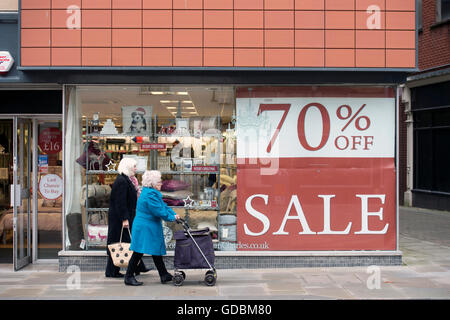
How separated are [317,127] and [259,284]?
9.85ft

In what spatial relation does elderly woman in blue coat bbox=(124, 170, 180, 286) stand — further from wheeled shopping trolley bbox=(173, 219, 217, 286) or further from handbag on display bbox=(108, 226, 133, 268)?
handbag on display bbox=(108, 226, 133, 268)

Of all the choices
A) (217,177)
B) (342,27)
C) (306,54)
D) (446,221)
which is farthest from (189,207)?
(446,221)

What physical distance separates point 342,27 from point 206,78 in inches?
97.9

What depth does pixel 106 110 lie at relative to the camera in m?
9.14

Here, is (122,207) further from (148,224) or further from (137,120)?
(137,120)

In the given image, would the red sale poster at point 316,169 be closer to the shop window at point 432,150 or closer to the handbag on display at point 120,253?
the handbag on display at point 120,253

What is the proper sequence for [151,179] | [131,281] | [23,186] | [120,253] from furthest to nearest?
[23,186] → [120,253] → [131,281] → [151,179]

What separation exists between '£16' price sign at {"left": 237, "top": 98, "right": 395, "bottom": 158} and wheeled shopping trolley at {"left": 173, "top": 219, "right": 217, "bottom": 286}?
6.54 ft

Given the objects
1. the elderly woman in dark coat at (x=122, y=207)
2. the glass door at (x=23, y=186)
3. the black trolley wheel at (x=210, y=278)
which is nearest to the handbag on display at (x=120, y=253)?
the elderly woman in dark coat at (x=122, y=207)

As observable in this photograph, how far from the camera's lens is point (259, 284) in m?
7.74

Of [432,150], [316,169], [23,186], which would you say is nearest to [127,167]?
[23,186]

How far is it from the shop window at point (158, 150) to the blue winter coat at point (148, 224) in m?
1.61

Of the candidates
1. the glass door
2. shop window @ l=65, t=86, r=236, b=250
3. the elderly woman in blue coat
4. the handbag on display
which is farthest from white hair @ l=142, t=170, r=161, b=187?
the glass door

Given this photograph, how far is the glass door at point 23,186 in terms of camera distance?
9.18 m
